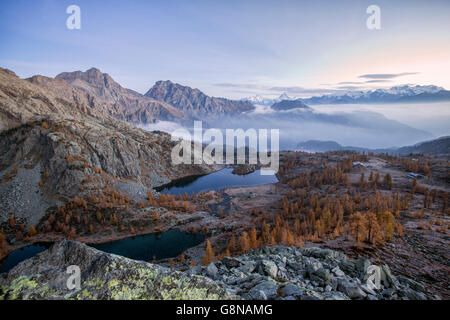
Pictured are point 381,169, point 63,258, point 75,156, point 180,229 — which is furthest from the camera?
point 381,169

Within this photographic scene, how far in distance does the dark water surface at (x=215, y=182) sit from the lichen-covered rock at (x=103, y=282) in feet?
364

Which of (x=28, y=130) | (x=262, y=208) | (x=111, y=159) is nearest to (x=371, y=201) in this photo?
(x=262, y=208)

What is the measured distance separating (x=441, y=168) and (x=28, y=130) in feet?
641

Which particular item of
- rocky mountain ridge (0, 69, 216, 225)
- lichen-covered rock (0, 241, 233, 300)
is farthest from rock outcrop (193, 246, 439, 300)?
rocky mountain ridge (0, 69, 216, 225)

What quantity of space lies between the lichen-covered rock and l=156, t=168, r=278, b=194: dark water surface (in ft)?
364

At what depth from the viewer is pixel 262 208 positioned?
8556 centimetres

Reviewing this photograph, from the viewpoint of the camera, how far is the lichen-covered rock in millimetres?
4426

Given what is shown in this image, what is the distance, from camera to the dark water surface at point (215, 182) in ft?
395

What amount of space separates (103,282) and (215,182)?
137 m

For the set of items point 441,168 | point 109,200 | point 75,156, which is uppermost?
point 75,156

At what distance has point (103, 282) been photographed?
4832 mm

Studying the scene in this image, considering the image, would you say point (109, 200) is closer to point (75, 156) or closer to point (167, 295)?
point (75, 156)

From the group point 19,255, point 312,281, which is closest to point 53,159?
point 19,255

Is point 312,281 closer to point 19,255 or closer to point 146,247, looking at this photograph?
point 146,247
